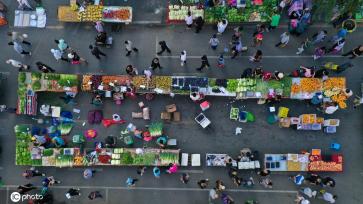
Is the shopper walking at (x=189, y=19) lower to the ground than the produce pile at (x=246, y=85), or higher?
higher

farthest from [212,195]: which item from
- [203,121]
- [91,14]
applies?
[91,14]

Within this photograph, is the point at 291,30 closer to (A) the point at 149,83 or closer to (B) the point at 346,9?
(B) the point at 346,9

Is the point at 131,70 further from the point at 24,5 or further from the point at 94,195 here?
the point at 24,5

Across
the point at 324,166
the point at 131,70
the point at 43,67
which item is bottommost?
the point at 324,166

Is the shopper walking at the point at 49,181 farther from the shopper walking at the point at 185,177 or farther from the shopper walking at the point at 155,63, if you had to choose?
the shopper walking at the point at 155,63

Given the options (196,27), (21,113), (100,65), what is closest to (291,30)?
(196,27)

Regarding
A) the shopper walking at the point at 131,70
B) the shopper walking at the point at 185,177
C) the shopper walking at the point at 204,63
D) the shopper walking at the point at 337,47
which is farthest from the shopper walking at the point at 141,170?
the shopper walking at the point at 337,47

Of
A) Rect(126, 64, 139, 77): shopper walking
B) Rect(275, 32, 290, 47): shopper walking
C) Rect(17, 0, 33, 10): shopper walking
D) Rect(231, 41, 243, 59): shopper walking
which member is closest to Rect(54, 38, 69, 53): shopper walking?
Rect(17, 0, 33, 10): shopper walking
